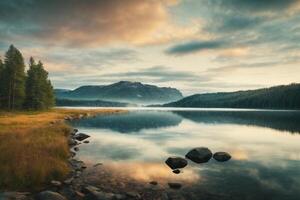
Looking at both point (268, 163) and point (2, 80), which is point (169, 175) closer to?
point (268, 163)

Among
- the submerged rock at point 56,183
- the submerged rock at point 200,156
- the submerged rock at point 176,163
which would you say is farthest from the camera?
the submerged rock at point 200,156

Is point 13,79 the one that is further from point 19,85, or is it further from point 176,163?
point 176,163

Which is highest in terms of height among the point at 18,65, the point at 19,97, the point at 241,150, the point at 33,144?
the point at 18,65

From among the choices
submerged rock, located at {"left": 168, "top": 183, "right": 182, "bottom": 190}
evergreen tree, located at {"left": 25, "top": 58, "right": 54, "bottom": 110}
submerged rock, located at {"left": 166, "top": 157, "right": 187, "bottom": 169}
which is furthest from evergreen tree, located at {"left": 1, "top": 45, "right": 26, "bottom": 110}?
submerged rock, located at {"left": 168, "top": 183, "right": 182, "bottom": 190}

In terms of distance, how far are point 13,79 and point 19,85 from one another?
11.9 feet

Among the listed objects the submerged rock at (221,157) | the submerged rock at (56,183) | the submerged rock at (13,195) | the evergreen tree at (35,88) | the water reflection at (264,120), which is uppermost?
the evergreen tree at (35,88)

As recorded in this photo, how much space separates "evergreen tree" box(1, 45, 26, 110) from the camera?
8756cm

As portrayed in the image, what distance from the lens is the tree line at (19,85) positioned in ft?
289

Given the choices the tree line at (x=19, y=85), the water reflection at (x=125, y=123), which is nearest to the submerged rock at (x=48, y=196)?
the water reflection at (x=125, y=123)

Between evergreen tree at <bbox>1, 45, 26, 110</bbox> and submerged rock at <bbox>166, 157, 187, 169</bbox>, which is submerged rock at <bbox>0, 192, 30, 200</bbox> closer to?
submerged rock at <bbox>166, 157, 187, 169</bbox>

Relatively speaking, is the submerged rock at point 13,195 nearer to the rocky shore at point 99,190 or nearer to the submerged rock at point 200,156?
the rocky shore at point 99,190

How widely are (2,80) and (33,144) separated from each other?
70.0 metres

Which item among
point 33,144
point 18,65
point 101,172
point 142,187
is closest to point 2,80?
point 18,65

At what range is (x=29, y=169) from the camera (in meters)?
21.7
